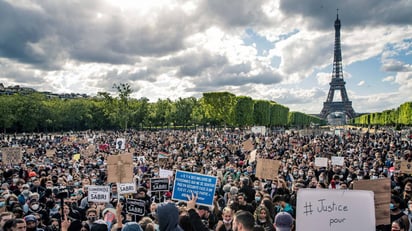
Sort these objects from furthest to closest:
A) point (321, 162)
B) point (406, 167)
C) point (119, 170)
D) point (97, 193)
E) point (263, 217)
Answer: point (321, 162)
point (406, 167)
point (119, 170)
point (97, 193)
point (263, 217)

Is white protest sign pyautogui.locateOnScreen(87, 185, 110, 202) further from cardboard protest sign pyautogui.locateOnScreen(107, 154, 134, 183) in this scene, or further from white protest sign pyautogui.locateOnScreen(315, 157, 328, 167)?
white protest sign pyautogui.locateOnScreen(315, 157, 328, 167)

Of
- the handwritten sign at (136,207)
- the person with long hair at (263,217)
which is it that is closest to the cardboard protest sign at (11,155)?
the handwritten sign at (136,207)

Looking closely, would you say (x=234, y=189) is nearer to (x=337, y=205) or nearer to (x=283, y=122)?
(x=337, y=205)

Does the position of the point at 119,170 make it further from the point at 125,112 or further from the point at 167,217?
the point at 125,112

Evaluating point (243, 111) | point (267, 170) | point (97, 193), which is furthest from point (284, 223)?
point (243, 111)

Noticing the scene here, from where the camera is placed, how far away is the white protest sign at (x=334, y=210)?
3.53 m

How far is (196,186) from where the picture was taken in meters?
6.15

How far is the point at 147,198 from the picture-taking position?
8.56 metres

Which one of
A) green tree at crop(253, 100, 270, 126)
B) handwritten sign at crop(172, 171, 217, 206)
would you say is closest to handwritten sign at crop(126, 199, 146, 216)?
handwritten sign at crop(172, 171, 217, 206)

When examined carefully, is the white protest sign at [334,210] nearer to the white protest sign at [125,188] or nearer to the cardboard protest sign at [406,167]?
the white protest sign at [125,188]

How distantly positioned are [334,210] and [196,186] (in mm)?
3020

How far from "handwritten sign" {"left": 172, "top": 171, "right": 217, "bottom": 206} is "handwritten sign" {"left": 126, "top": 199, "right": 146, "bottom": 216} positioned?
0.57 m

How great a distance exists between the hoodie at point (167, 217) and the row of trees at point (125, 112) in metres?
58.4

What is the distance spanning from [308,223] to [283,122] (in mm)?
111106
